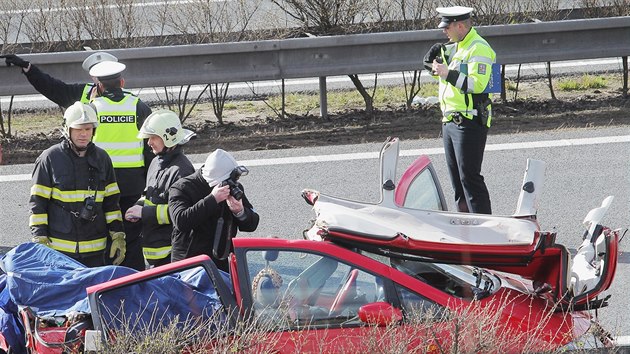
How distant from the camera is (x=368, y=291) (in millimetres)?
5465

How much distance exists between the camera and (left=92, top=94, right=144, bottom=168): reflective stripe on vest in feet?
24.7

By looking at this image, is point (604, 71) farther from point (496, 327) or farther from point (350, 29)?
point (496, 327)

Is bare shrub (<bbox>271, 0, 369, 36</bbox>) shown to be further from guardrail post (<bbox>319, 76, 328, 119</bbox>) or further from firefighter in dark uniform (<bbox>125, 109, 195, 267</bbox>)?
firefighter in dark uniform (<bbox>125, 109, 195, 267</bbox>)

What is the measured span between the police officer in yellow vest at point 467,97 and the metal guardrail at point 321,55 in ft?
9.72

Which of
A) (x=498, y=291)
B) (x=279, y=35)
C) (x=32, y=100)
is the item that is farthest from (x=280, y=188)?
(x=32, y=100)

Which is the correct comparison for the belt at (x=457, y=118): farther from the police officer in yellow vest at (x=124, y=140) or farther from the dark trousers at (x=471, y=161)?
the police officer in yellow vest at (x=124, y=140)

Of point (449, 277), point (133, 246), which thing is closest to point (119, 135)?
point (133, 246)

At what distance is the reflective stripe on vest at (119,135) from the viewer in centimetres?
753

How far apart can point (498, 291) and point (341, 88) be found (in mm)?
7977

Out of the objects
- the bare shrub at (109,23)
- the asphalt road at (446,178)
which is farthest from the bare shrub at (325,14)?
the asphalt road at (446,178)

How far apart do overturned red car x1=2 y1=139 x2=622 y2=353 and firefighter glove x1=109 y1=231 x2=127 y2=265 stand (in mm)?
1070

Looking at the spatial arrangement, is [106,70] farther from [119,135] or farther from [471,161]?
[471,161]

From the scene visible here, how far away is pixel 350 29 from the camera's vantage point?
468 inches

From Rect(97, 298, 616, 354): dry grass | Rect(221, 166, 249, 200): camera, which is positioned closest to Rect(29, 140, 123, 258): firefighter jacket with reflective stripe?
Rect(221, 166, 249, 200): camera
